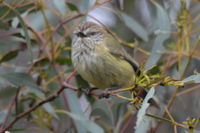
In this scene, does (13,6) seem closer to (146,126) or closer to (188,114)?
(146,126)

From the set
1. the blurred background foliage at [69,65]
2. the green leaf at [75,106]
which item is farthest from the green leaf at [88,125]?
the green leaf at [75,106]

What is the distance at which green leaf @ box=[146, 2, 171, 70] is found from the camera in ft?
9.30

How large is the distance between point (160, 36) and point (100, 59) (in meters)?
0.47

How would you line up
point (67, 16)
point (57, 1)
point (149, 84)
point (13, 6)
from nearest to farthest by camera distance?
point (149, 84)
point (13, 6)
point (57, 1)
point (67, 16)

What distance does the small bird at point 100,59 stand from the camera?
300cm

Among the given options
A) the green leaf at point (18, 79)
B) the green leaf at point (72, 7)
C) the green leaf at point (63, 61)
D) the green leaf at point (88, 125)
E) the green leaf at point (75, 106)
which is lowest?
the green leaf at point (75, 106)

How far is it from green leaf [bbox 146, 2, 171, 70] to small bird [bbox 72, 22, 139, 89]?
0.31 m

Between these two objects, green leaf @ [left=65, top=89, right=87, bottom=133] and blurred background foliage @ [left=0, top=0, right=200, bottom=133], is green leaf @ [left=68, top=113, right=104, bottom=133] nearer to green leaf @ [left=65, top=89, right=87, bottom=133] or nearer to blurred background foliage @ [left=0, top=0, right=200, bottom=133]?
blurred background foliage @ [left=0, top=0, right=200, bottom=133]

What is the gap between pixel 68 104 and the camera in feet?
9.86

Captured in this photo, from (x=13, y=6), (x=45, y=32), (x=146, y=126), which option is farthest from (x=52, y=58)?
(x=146, y=126)

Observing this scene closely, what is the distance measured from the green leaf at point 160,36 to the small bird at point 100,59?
31cm

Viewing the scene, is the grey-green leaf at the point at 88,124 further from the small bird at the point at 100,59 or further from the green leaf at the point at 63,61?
the green leaf at the point at 63,61

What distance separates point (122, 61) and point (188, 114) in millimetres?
679

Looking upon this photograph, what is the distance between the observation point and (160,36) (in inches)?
115
